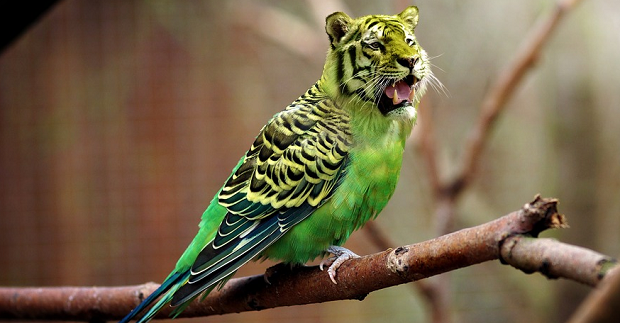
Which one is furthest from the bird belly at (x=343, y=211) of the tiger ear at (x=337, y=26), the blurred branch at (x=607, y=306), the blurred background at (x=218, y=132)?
the blurred background at (x=218, y=132)

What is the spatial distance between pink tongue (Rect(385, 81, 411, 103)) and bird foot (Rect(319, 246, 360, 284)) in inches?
15.1

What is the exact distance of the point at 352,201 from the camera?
159 cm

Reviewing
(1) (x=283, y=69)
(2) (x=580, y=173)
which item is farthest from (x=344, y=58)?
(2) (x=580, y=173)

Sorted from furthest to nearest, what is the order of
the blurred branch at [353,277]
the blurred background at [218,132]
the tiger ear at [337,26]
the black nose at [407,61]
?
the blurred background at [218,132] < the tiger ear at [337,26] < the black nose at [407,61] < the blurred branch at [353,277]

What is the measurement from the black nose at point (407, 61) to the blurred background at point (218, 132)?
2127 mm

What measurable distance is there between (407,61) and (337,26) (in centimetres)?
22

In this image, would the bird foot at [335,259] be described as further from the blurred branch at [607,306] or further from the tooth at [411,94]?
the blurred branch at [607,306]

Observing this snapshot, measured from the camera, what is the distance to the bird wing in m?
1.58

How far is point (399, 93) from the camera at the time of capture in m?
1.47

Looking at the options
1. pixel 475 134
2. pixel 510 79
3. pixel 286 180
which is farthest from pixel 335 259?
pixel 510 79

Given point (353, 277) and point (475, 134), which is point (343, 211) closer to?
point (353, 277)

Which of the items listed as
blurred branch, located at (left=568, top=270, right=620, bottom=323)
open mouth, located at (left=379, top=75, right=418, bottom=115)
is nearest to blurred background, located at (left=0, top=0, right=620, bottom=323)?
open mouth, located at (left=379, top=75, right=418, bottom=115)

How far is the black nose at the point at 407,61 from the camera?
1.36 m

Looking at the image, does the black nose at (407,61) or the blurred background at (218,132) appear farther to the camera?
the blurred background at (218,132)
